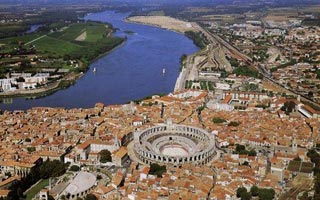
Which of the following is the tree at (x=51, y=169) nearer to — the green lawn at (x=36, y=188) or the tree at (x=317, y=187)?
the green lawn at (x=36, y=188)

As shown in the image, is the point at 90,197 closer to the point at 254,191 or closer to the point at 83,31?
the point at 254,191

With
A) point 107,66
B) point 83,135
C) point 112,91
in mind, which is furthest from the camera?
point 107,66

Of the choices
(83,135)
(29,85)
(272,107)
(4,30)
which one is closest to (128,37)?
(4,30)

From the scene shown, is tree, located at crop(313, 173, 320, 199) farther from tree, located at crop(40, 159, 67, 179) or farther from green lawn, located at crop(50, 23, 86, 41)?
green lawn, located at crop(50, 23, 86, 41)

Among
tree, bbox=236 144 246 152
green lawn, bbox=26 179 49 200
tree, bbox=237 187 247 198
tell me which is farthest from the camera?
tree, bbox=236 144 246 152

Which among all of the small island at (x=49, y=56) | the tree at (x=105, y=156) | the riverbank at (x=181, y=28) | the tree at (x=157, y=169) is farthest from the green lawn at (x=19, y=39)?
the tree at (x=157, y=169)

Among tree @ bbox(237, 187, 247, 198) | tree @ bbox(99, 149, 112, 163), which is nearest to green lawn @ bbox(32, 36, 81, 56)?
tree @ bbox(99, 149, 112, 163)

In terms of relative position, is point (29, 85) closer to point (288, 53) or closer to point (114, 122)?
point (114, 122)
